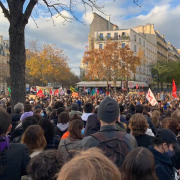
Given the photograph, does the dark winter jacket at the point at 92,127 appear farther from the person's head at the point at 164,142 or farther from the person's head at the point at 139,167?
the person's head at the point at 139,167

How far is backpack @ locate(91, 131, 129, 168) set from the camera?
2.26 metres

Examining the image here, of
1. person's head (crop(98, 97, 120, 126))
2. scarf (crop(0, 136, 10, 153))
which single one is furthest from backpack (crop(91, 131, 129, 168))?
scarf (crop(0, 136, 10, 153))

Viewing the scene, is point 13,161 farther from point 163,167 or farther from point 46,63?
point 46,63

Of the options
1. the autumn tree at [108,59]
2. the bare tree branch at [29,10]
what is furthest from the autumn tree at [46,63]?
the bare tree branch at [29,10]

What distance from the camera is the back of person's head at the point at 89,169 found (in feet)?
3.58

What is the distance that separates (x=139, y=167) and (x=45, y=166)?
0.81 metres

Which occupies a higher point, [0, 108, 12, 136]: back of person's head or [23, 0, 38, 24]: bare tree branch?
[23, 0, 38, 24]: bare tree branch

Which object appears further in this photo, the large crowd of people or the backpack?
the backpack

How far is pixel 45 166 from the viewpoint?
1955mm

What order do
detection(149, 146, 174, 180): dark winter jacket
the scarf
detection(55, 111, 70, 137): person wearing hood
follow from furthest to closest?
1. detection(55, 111, 70, 137): person wearing hood
2. the scarf
3. detection(149, 146, 174, 180): dark winter jacket

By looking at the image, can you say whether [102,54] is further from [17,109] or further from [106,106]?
[106,106]

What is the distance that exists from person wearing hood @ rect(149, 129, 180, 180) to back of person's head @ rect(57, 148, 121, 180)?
147cm

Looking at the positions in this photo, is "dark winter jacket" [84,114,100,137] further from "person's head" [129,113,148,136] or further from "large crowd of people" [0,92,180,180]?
"person's head" [129,113,148,136]

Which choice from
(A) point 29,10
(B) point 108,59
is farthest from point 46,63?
(A) point 29,10
